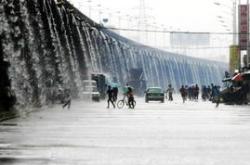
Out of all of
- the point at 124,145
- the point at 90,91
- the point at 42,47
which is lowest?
the point at 124,145

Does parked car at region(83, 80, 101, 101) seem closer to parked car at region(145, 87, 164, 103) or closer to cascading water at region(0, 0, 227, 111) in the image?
cascading water at region(0, 0, 227, 111)

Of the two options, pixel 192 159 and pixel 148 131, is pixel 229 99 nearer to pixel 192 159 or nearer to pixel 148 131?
pixel 148 131

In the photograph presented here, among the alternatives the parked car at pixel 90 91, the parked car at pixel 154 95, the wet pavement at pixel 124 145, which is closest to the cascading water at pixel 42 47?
the parked car at pixel 90 91

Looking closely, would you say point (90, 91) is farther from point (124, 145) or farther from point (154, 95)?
point (124, 145)

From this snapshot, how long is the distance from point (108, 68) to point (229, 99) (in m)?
75.8

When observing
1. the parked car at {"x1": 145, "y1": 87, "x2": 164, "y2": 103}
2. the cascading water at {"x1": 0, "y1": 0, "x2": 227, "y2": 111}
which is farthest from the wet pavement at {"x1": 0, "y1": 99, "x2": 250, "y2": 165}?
the parked car at {"x1": 145, "y1": 87, "x2": 164, "y2": 103}

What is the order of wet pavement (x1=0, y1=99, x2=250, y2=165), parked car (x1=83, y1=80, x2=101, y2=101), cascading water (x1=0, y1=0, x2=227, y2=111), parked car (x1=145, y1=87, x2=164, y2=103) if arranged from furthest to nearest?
parked car (x1=83, y1=80, x2=101, y2=101), parked car (x1=145, y1=87, x2=164, y2=103), cascading water (x1=0, y1=0, x2=227, y2=111), wet pavement (x1=0, y1=99, x2=250, y2=165)

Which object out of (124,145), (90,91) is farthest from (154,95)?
(124,145)

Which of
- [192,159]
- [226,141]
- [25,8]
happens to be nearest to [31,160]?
[192,159]

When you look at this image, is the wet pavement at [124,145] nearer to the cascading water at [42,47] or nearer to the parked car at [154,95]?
the cascading water at [42,47]


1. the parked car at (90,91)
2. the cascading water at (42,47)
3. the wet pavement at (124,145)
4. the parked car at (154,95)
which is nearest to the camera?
the wet pavement at (124,145)

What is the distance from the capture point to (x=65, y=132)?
24.1 metres

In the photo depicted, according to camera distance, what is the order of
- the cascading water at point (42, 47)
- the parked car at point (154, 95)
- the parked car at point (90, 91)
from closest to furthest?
the cascading water at point (42, 47) < the parked car at point (154, 95) < the parked car at point (90, 91)

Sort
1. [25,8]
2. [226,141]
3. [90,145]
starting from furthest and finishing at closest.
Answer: [25,8] < [226,141] < [90,145]
